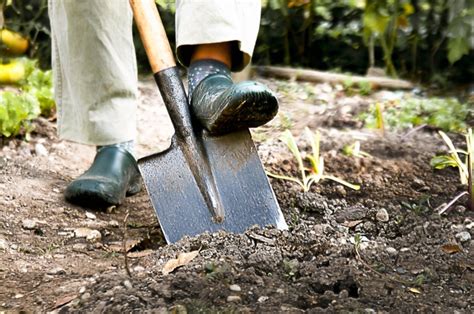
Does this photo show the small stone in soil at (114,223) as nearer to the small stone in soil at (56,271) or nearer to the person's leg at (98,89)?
the person's leg at (98,89)

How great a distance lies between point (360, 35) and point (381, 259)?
10.9 ft

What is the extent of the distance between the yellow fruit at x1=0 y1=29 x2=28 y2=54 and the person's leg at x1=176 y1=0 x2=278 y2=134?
275 centimetres

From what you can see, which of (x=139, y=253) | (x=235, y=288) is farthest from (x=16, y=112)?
(x=235, y=288)

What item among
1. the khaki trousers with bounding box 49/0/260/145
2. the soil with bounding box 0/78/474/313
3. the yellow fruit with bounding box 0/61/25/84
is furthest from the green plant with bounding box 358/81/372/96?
the khaki trousers with bounding box 49/0/260/145

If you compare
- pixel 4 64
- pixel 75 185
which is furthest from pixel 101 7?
pixel 4 64

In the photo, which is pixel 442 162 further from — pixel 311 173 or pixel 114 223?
pixel 114 223

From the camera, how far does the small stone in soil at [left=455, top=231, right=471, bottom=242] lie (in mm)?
2102

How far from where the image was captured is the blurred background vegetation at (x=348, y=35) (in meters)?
4.69

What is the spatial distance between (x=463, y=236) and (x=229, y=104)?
0.69 metres

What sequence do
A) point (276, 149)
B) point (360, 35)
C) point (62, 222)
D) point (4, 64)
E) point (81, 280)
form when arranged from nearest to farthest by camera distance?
point (81, 280), point (62, 222), point (276, 149), point (4, 64), point (360, 35)

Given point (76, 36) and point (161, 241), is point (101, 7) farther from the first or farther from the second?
point (161, 241)

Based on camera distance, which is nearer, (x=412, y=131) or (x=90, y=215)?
(x=90, y=215)

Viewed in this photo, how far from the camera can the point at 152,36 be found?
239cm

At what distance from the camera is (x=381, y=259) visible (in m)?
1.96
